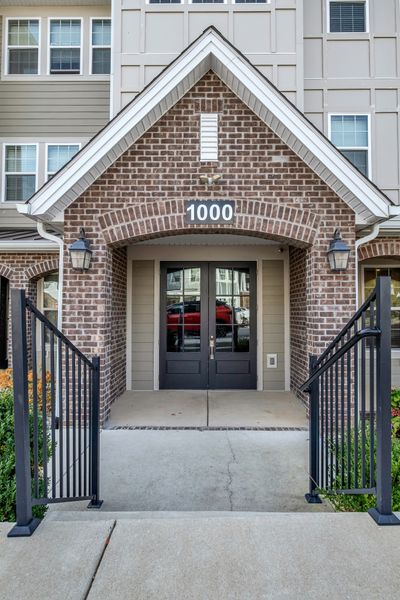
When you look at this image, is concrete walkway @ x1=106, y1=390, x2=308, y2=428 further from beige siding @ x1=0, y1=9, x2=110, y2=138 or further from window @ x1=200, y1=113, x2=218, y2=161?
beige siding @ x1=0, y1=9, x2=110, y2=138

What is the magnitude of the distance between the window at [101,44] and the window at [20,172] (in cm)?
236

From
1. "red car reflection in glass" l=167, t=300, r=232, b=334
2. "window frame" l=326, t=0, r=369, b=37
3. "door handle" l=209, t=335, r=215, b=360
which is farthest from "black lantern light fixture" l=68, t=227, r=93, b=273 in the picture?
"window frame" l=326, t=0, r=369, b=37

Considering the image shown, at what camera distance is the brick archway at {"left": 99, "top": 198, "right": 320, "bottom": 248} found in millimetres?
5266

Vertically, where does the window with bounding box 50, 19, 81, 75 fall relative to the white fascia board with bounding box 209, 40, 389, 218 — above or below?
above

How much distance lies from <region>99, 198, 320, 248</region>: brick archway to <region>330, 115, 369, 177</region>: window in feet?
11.5

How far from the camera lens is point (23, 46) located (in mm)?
8492

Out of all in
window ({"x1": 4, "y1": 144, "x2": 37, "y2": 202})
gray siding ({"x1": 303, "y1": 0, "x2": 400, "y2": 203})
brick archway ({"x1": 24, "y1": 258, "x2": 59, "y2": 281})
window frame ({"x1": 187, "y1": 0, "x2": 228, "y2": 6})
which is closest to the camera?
window frame ({"x1": 187, "y1": 0, "x2": 228, "y2": 6})

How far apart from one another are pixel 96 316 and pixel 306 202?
3.42 meters

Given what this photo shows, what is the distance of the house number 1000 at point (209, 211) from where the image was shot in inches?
207

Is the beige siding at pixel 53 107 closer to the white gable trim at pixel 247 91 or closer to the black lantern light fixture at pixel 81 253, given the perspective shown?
the white gable trim at pixel 247 91

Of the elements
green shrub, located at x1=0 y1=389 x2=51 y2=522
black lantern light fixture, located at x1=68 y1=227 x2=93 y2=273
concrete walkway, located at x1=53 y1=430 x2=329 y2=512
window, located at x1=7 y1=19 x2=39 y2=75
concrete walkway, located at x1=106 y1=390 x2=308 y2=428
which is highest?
window, located at x1=7 y1=19 x2=39 y2=75

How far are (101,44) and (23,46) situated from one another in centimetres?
179

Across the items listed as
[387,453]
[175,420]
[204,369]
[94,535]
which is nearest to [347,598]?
[387,453]

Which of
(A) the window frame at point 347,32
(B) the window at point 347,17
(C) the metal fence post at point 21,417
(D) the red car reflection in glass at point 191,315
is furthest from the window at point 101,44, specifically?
(C) the metal fence post at point 21,417
